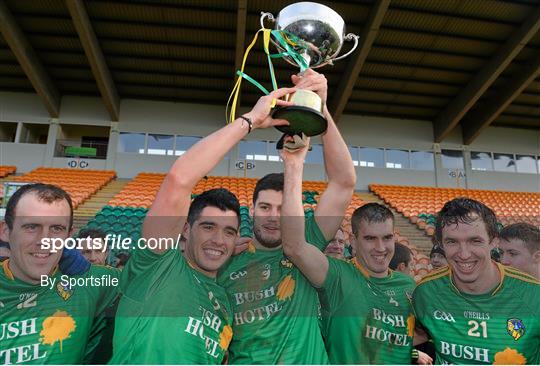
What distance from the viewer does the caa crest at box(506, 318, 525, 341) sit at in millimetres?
2191

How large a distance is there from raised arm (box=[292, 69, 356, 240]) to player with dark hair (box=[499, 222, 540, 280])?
36.5 inches

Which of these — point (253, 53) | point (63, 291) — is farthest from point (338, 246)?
point (253, 53)

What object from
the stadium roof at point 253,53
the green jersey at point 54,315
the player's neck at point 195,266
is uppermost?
the stadium roof at point 253,53

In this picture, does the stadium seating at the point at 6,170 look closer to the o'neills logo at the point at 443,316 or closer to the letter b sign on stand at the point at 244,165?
the letter b sign on stand at the point at 244,165

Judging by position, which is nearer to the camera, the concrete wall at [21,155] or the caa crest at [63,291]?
the caa crest at [63,291]

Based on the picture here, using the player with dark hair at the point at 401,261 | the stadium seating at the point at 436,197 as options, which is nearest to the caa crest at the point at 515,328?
the player with dark hair at the point at 401,261

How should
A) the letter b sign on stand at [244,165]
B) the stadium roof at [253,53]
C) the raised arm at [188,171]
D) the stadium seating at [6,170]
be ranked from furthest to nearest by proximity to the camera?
the letter b sign on stand at [244,165] → the stadium seating at [6,170] → the stadium roof at [253,53] → the raised arm at [188,171]

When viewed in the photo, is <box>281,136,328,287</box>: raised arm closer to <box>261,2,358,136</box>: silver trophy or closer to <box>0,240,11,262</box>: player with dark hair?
<box>261,2,358,136</box>: silver trophy

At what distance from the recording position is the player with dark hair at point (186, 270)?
1.78m

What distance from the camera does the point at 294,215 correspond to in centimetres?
209

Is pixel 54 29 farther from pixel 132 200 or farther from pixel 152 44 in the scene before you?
pixel 132 200

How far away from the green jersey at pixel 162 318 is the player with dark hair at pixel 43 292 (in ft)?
0.78

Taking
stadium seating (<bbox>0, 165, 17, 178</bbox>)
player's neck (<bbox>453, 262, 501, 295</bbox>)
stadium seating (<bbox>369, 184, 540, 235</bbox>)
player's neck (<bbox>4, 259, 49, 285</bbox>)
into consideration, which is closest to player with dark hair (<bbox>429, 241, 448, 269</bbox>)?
player's neck (<bbox>453, 262, 501, 295</bbox>)

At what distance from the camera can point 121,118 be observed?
44.9 feet
